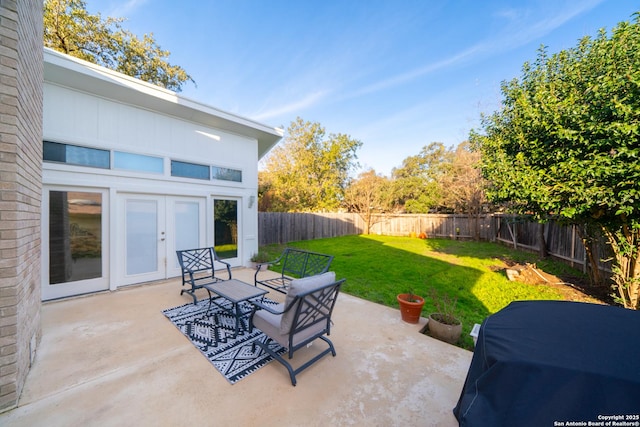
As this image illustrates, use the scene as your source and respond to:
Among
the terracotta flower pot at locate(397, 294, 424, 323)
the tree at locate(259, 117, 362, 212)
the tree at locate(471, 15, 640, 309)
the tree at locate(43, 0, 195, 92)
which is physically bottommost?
the terracotta flower pot at locate(397, 294, 424, 323)

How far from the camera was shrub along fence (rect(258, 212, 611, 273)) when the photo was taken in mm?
6951

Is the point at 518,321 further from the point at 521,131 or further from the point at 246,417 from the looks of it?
the point at 521,131

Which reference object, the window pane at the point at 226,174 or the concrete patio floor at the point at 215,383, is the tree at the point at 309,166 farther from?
the concrete patio floor at the point at 215,383

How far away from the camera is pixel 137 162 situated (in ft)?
16.9

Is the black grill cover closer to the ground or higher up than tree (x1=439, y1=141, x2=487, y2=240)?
closer to the ground

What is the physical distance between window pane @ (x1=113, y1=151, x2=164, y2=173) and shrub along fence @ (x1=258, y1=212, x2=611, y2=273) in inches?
232

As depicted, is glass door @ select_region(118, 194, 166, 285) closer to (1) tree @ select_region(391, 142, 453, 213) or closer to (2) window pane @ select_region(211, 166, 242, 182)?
(2) window pane @ select_region(211, 166, 242, 182)

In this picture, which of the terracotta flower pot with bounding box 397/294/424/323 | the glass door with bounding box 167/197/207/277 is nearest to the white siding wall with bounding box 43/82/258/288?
the glass door with bounding box 167/197/207/277

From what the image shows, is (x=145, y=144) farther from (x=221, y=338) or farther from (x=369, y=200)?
(x=369, y=200)

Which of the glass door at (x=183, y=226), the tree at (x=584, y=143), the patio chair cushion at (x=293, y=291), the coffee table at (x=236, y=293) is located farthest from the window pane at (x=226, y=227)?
the tree at (x=584, y=143)

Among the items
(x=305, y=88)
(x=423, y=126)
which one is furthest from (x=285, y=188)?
(x=423, y=126)

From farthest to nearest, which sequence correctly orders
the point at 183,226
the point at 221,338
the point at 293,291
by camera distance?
the point at 183,226, the point at 221,338, the point at 293,291

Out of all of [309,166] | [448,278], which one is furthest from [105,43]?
[448,278]

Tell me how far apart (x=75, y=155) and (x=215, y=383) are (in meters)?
5.09
